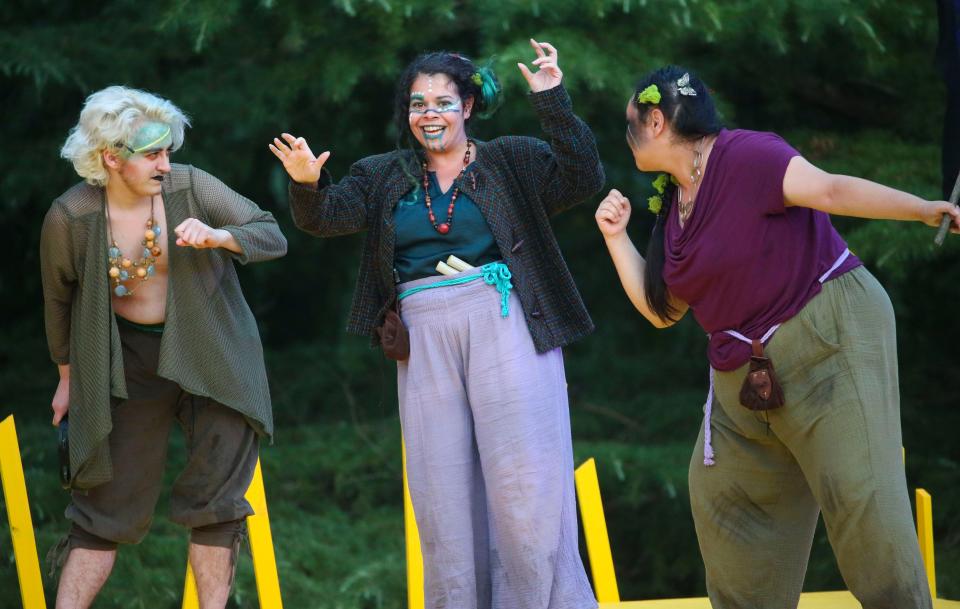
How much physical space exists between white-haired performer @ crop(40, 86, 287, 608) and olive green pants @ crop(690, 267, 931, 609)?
3.90ft

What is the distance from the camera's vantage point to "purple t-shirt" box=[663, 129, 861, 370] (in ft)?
8.77

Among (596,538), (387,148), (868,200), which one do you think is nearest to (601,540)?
(596,538)

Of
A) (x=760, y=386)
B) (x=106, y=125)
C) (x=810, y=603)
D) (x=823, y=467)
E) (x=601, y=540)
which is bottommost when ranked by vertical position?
(x=810, y=603)

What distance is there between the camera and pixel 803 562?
9.41 feet

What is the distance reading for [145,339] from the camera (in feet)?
10.6

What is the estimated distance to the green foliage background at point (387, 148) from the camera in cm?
473

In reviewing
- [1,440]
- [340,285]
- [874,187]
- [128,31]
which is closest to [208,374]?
[1,440]

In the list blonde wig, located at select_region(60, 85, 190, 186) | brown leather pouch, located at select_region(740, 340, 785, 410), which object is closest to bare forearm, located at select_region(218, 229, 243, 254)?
blonde wig, located at select_region(60, 85, 190, 186)

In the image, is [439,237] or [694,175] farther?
[439,237]

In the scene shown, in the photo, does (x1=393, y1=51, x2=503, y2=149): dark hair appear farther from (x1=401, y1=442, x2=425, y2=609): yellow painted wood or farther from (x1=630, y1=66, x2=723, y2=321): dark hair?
(x1=401, y1=442, x2=425, y2=609): yellow painted wood

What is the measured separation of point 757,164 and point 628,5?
6.66 feet

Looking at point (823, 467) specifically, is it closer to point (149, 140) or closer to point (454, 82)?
point (454, 82)

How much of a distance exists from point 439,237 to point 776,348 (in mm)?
824

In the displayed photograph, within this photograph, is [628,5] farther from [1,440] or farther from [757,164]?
[1,440]
